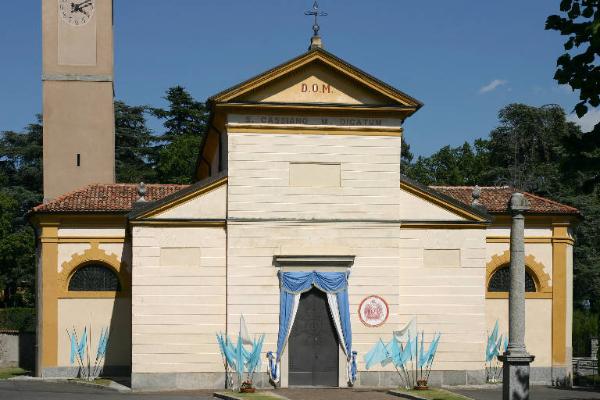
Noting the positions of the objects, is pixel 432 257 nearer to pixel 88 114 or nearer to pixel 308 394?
pixel 308 394

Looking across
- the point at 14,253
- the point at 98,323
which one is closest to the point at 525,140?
the point at 14,253

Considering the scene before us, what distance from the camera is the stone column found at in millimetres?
19734

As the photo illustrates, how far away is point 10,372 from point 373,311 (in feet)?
47.4

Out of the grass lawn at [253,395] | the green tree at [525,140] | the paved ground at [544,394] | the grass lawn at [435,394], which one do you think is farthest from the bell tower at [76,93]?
the green tree at [525,140]

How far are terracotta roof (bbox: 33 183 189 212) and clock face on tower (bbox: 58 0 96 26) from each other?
758 cm

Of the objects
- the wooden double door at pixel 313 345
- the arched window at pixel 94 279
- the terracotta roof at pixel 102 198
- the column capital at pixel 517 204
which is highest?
the terracotta roof at pixel 102 198

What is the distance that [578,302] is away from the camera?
50188 millimetres

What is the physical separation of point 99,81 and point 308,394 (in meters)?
17.7

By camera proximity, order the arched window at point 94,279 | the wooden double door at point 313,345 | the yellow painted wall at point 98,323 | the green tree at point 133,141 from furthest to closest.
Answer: the green tree at point 133,141 → the arched window at point 94,279 → the yellow painted wall at point 98,323 → the wooden double door at point 313,345

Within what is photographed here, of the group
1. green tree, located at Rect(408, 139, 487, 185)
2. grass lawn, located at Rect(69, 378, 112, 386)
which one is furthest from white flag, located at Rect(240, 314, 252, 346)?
green tree, located at Rect(408, 139, 487, 185)

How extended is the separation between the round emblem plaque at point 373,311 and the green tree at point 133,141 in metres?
37.0

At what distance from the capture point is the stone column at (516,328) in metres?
19.7

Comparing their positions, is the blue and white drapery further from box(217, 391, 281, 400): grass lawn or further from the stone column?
the stone column

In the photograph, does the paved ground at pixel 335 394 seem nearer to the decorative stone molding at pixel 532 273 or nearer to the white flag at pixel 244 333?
the white flag at pixel 244 333
